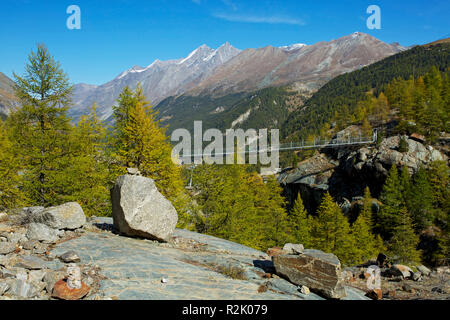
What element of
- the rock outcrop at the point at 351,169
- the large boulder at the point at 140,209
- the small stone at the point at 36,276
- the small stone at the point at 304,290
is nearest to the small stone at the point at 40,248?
the small stone at the point at 36,276

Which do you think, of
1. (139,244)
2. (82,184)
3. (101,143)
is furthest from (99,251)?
(101,143)

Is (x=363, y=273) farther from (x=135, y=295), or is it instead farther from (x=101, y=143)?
(x=101, y=143)

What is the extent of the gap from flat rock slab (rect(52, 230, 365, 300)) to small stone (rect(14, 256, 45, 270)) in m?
0.78

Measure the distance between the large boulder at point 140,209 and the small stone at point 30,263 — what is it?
319 cm

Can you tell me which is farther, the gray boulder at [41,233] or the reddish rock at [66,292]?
the gray boulder at [41,233]

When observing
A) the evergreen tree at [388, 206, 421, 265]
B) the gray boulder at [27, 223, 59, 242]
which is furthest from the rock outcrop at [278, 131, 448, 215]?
the gray boulder at [27, 223, 59, 242]

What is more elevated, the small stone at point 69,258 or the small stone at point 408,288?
the small stone at point 69,258

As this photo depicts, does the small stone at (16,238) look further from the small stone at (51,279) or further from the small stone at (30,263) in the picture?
the small stone at (51,279)

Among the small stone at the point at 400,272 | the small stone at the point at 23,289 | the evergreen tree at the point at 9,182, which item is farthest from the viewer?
the evergreen tree at the point at 9,182

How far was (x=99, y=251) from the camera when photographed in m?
7.92

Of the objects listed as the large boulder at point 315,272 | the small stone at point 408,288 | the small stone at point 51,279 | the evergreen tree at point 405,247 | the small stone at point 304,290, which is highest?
the small stone at point 51,279

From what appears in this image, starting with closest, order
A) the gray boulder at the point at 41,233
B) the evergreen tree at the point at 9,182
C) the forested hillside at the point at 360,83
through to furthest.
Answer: the gray boulder at the point at 41,233
the evergreen tree at the point at 9,182
the forested hillside at the point at 360,83

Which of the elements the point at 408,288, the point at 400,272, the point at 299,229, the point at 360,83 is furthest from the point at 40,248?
the point at 360,83

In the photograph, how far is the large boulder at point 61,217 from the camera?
8.95m
